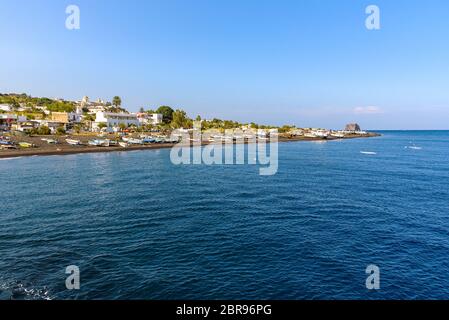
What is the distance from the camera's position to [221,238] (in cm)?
2695

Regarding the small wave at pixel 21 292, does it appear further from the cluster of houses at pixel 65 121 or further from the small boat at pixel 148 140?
the cluster of houses at pixel 65 121

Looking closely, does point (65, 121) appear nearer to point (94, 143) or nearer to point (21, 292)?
point (94, 143)

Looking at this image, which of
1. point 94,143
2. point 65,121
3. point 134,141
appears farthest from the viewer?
point 65,121

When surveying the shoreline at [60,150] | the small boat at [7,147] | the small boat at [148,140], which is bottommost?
the shoreline at [60,150]

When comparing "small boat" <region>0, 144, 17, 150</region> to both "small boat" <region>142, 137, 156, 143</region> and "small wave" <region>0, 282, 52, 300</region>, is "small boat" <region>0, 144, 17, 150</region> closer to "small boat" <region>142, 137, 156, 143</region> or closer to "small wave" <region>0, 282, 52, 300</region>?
"small boat" <region>142, 137, 156, 143</region>

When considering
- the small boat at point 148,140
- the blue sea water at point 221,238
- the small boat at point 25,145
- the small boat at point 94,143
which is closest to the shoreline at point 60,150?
the small boat at point 94,143

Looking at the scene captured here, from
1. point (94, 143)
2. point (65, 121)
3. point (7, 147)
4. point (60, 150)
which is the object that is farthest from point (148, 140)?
point (65, 121)

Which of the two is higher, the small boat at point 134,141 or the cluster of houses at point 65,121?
the cluster of houses at point 65,121

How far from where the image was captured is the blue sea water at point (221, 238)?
63.5 ft

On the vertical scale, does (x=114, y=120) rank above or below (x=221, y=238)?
above
